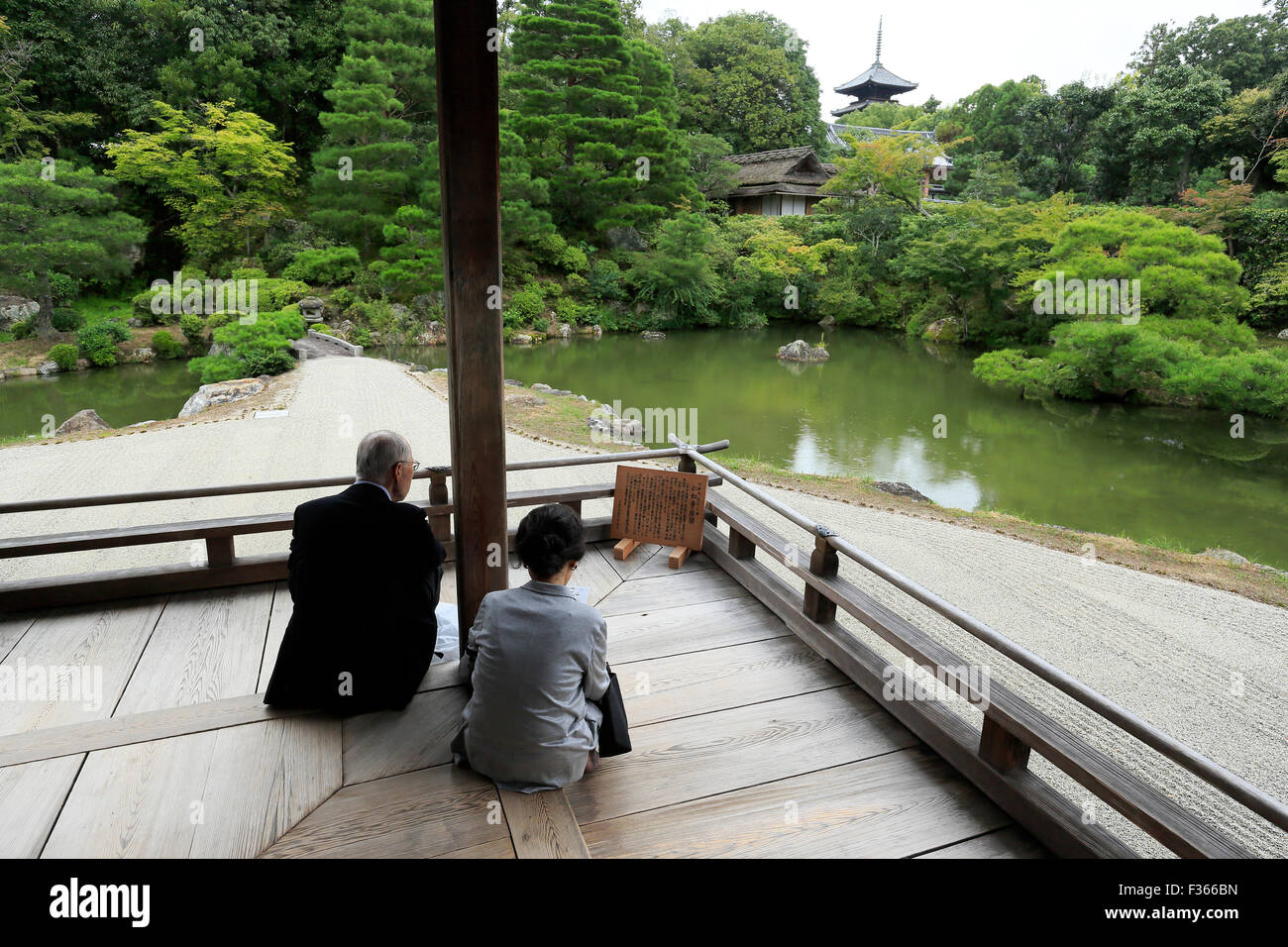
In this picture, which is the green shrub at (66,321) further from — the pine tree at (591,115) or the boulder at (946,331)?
the boulder at (946,331)

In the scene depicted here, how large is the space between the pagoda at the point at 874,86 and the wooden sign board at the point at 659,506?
4583 centimetres

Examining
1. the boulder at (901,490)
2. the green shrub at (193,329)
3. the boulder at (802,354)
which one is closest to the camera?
the boulder at (901,490)

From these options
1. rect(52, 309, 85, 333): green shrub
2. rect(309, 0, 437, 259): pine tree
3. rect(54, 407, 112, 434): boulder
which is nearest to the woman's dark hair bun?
rect(54, 407, 112, 434): boulder

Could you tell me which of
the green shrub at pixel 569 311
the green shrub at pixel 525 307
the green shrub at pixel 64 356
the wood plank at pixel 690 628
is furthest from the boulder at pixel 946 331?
the green shrub at pixel 64 356

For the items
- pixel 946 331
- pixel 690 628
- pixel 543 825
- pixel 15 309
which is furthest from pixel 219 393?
pixel 946 331

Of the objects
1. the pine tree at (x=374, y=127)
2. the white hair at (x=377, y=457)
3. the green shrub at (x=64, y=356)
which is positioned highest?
the pine tree at (x=374, y=127)

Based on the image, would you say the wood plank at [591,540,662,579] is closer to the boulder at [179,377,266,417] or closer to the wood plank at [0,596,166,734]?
the wood plank at [0,596,166,734]

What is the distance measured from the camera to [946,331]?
63.7 ft

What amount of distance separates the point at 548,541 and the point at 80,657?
1.94 metres

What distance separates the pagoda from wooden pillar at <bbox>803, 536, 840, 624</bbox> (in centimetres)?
4654

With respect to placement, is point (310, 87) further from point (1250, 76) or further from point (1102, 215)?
point (1250, 76)

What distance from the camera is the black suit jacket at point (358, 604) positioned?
215 cm

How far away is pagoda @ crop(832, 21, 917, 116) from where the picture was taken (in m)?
43.6
